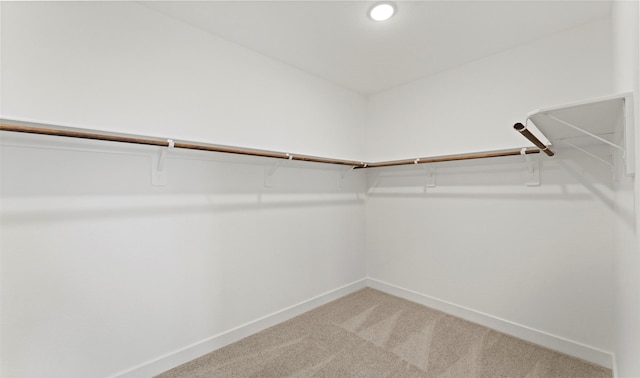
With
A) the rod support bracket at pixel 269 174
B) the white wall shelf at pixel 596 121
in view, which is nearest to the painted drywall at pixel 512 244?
the white wall shelf at pixel 596 121

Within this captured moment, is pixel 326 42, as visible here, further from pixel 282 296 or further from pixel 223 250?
pixel 282 296

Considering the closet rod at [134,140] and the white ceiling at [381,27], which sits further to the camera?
the white ceiling at [381,27]

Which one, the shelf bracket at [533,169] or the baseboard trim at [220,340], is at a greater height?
the shelf bracket at [533,169]

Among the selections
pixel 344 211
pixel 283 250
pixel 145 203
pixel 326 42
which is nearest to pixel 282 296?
pixel 283 250

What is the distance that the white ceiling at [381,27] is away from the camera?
1661 millimetres

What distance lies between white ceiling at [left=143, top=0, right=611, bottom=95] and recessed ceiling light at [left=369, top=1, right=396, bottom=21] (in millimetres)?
40

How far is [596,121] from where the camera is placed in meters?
1.27

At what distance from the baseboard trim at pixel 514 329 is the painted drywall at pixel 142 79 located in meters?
1.81

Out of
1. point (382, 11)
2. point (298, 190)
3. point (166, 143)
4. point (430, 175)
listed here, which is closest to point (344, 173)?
point (298, 190)

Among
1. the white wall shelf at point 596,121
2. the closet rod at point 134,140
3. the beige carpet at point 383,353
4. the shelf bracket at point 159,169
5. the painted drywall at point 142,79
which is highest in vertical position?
the painted drywall at point 142,79

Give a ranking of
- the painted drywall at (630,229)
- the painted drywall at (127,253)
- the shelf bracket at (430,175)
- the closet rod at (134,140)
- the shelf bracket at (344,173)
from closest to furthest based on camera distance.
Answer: the painted drywall at (630,229) < the closet rod at (134,140) < the painted drywall at (127,253) < the shelf bracket at (430,175) < the shelf bracket at (344,173)

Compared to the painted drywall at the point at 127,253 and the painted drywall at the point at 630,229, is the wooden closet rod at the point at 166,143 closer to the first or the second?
the painted drywall at the point at 127,253

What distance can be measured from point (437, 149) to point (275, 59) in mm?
1663

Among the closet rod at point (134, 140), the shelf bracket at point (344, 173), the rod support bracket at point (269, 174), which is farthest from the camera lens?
the shelf bracket at point (344, 173)
